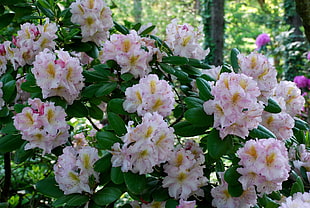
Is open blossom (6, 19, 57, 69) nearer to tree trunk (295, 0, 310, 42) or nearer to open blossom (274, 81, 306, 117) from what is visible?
open blossom (274, 81, 306, 117)

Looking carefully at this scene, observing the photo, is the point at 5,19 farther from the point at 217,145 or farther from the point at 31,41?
the point at 217,145

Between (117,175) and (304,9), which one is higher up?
(304,9)

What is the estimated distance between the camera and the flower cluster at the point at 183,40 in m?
1.29

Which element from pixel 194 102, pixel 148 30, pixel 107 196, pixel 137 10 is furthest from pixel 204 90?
pixel 137 10

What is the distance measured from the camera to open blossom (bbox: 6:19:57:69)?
1214mm

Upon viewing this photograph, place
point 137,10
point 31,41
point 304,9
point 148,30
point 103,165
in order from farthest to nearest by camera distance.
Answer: point 137,10, point 304,9, point 148,30, point 31,41, point 103,165

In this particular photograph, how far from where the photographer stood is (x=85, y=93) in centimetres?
112

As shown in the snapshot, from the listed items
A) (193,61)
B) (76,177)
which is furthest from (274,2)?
(76,177)

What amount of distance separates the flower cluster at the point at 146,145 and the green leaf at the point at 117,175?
0.01 m

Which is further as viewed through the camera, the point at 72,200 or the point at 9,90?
the point at 9,90

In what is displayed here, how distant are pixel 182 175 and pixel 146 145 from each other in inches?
6.4

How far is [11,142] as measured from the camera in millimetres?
1105

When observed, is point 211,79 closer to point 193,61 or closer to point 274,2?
point 193,61

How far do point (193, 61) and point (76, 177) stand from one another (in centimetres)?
54
